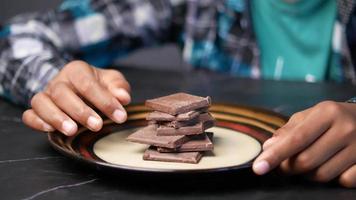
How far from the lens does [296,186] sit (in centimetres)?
80

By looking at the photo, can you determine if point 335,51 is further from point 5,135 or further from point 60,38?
point 5,135

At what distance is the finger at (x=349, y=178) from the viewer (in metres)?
0.78

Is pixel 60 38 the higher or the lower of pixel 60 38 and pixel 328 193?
the higher

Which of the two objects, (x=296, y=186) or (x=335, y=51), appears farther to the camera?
(x=335, y=51)

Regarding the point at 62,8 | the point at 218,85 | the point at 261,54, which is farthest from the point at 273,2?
the point at 62,8

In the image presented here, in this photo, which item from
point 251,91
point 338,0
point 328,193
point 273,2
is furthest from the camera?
point 273,2

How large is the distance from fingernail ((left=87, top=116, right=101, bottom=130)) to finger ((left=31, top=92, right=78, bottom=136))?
2cm

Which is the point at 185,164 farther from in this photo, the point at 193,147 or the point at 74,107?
the point at 74,107

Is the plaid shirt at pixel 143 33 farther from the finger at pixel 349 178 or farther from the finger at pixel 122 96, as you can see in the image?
the finger at pixel 349 178

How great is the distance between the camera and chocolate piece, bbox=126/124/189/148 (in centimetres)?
80

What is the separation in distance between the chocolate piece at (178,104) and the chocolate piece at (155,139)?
0.12 feet

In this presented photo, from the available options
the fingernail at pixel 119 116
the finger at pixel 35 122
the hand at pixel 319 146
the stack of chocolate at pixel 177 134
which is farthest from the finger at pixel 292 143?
the finger at pixel 35 122

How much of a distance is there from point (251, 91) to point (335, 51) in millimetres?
420

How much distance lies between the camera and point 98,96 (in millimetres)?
963
